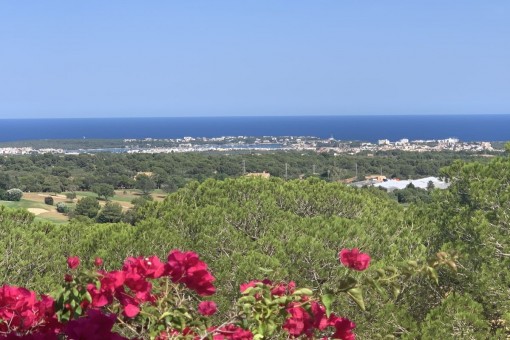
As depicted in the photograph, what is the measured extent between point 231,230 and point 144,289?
4993 mm

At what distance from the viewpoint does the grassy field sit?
30.3 m

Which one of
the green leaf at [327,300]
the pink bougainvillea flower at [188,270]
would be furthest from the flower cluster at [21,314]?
the green leaf at [327,300]

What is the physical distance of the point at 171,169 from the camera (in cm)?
5003

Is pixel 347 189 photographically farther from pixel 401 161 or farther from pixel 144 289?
pixel 401 161

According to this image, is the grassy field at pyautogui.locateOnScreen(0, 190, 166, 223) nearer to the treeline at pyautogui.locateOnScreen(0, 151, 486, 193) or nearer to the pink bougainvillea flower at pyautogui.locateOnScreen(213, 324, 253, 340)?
the treeline at pyautogui.locateOnScreen(0, 151, 486, 193)

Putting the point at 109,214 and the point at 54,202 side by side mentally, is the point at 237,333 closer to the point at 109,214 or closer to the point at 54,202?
the point at 109,214

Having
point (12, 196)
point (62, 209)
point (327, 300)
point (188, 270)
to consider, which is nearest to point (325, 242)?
point (188, 270)

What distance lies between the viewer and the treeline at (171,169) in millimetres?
44656

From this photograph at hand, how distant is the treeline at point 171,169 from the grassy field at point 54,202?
2161 mm

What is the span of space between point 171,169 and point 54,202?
581 inches

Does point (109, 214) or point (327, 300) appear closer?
point (327, 300)

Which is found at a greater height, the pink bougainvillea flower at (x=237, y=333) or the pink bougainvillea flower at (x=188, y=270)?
the pink bougainvillea flower at (x=188, y=270)

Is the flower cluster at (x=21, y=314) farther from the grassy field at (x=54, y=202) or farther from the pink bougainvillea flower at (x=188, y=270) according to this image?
the grassy field at (x=54, y=202)

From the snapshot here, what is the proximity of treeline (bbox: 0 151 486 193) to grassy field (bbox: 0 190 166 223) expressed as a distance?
85.1 inches
